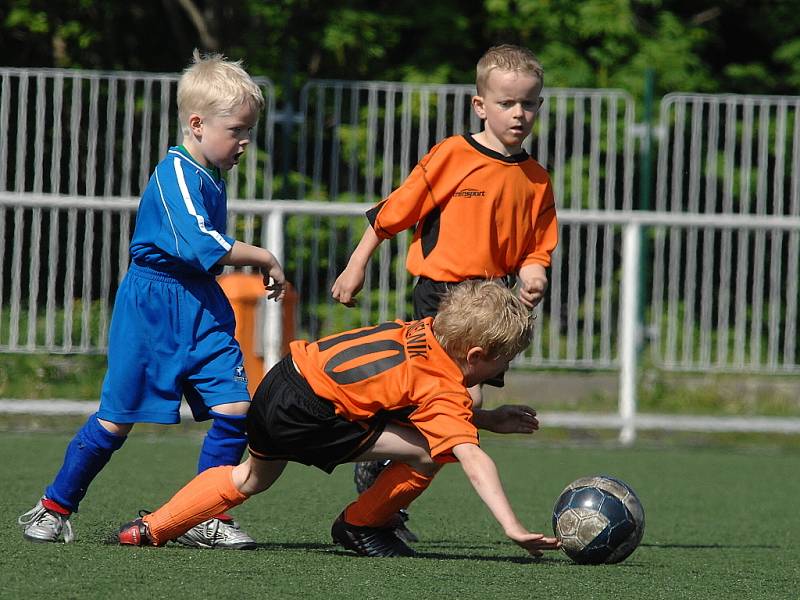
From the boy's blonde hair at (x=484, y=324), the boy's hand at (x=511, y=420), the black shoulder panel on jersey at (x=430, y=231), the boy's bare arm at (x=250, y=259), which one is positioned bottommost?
the boy's hand at (x=511, y=420)

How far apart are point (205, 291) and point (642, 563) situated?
158 cm

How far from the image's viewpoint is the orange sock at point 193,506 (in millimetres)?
3939

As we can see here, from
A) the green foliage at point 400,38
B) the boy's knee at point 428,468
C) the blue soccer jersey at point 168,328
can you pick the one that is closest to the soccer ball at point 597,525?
the boy's knee at point 428,468

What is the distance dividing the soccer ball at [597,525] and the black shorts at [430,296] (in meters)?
0.64

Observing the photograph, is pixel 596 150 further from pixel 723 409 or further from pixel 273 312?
pixel 273 312

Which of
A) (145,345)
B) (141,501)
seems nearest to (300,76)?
(141,501)

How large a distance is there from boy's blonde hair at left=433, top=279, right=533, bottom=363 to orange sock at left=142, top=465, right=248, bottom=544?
78 cm

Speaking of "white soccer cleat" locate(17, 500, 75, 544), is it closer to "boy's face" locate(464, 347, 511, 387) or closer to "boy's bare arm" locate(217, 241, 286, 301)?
"boy's bare arm" locate(217, 241, 286, 301)

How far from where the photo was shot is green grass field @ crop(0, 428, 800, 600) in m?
3.40

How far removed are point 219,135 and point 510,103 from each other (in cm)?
100

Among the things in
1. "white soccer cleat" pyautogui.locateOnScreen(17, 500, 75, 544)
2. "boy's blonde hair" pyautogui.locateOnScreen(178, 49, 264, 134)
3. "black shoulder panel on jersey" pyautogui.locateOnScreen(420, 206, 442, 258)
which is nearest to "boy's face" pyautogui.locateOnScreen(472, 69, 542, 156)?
"black shoulder panel on jersey" pyautogui.locateOnScreen(420, 206, 442, 258)

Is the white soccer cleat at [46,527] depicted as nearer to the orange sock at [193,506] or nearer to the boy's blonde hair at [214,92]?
the orange sock at [193,506]

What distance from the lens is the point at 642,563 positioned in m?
4.12

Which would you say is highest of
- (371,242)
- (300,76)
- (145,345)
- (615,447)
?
(300,76)
